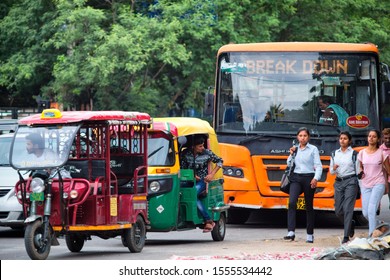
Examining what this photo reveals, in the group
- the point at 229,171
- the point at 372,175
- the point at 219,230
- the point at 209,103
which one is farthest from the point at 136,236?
the point at 209,103

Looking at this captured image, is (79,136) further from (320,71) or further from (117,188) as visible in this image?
(320,71)

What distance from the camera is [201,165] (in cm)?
1870

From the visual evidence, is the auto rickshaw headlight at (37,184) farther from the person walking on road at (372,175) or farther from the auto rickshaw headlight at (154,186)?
the person walking on road at (372,175)

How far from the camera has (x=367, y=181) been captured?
58.0 feet

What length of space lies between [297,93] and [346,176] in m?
4.59

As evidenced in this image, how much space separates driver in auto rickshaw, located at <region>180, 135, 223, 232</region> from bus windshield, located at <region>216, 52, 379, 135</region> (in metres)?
3.50

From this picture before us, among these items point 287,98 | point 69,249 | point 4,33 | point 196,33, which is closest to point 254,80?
point 287,98

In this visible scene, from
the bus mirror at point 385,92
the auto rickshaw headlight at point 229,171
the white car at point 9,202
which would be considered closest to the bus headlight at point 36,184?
the white car at point 9,202

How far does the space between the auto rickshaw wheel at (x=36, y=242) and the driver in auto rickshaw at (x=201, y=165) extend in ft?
13.2

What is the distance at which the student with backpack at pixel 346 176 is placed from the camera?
17.8 metres

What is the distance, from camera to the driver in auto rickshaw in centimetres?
1867

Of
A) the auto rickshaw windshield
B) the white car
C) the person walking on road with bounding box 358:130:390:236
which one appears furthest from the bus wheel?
the auto rickshaw windshield

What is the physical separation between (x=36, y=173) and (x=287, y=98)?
789 cm

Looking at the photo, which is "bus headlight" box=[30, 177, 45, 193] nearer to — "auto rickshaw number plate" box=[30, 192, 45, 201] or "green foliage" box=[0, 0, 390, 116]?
"auto rickshaw number plate" box=[30, 192, 45, 201]
